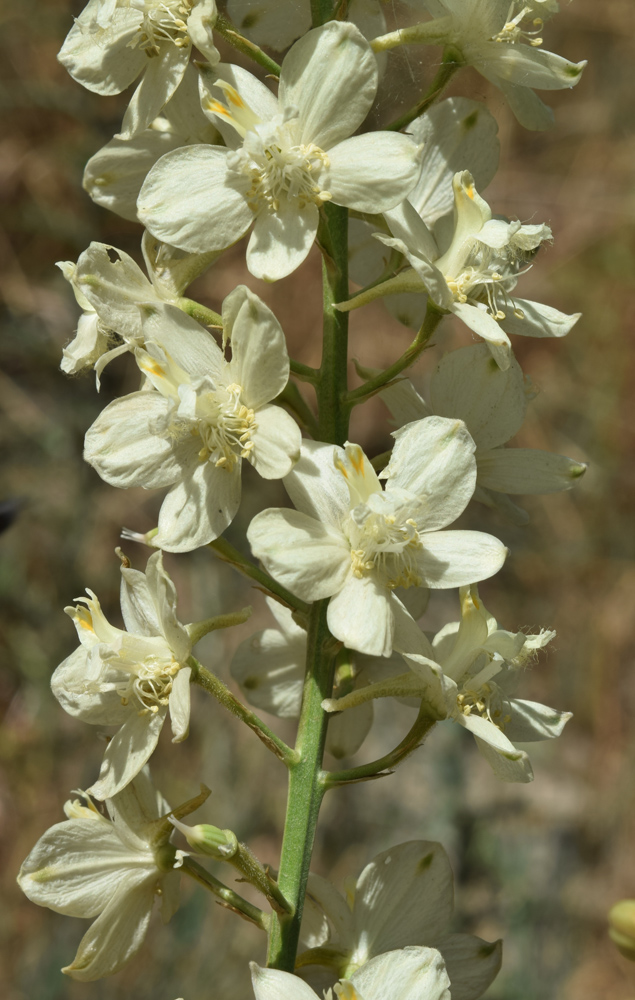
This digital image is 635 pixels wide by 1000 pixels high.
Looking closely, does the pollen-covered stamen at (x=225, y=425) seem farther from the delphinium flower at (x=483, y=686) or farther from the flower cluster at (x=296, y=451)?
the delphinium flower at (x=483, y=686)

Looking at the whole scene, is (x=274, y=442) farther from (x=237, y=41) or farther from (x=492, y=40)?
(x=492, y=40)

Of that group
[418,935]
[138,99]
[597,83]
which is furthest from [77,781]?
[597,83]

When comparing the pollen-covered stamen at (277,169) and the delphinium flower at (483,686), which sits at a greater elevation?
the pollen-covered stamen at (277,169)

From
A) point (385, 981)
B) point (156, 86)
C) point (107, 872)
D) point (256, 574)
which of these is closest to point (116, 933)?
point (107, 872)

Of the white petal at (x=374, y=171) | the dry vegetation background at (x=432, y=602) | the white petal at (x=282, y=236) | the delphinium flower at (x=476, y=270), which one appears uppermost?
the white petal at (x=374, y=171)

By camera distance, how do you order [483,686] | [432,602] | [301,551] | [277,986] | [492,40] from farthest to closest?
[432,602] < [492,40] < [483,686] < [301,551] < [277,986]

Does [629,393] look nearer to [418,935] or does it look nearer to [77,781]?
[77,781]

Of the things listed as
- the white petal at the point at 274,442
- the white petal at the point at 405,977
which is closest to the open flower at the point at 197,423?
the white petal at the point at 274,442

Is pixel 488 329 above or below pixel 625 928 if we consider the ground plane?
above
